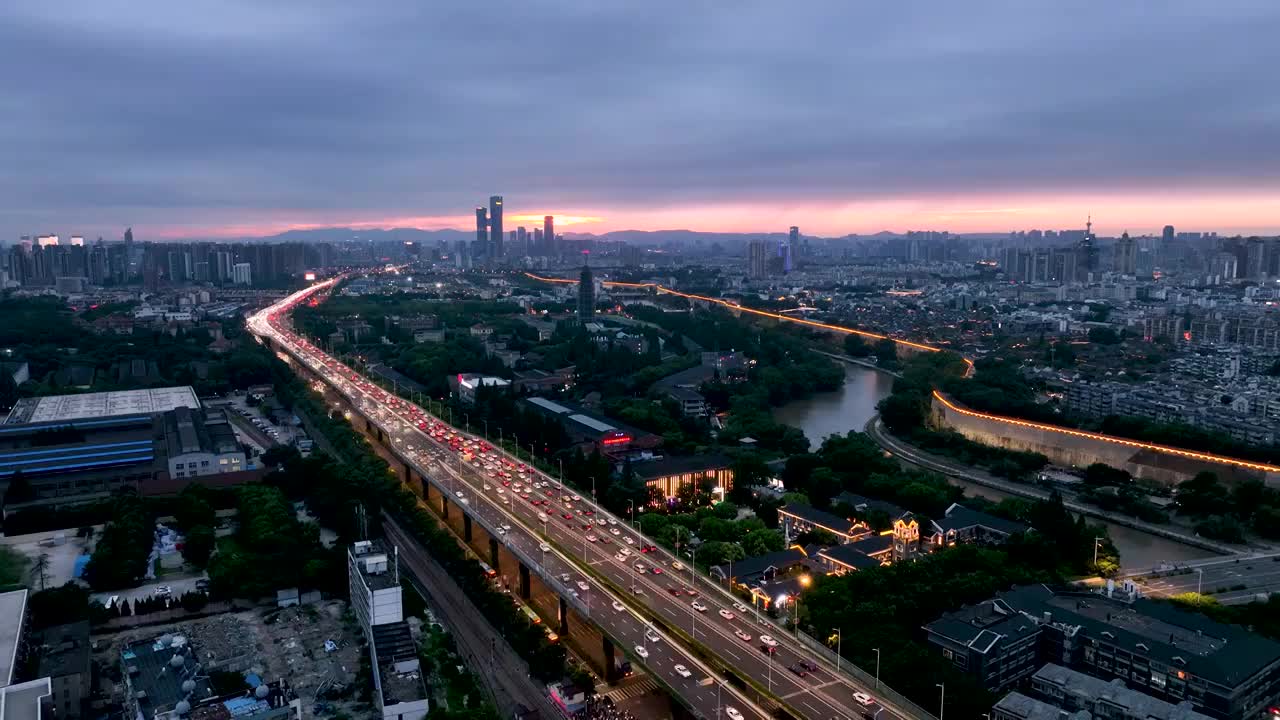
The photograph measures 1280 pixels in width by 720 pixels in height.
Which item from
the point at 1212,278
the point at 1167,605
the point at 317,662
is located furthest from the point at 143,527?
the point at 1212,278

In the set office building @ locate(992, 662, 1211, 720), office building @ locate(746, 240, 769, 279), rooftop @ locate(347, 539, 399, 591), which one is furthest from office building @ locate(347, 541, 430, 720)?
office building @ locate(746, 240, 769, 279)

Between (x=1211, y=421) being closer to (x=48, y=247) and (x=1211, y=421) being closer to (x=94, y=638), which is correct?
(x=94, y=638)

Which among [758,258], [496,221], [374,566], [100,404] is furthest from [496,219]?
[374,566]

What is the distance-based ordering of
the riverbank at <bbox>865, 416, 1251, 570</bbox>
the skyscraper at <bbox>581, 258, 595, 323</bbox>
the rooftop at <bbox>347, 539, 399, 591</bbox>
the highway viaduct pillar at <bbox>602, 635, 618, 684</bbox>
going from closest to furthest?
1. the highway viaduct pillar at <bbox>602, 635, 618, 684</bbox>
2. the rooftop at <bbox>347, 539, 399, 591</bbox>
3. the riverbank at <bbox>865, 416, 1251, 570</bbox>
4. the skyscraper at <bbox>581, 258, 595, 323</bbox>

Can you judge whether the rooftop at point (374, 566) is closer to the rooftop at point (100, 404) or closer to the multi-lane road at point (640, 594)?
the multi-lane road at point (640, 594)

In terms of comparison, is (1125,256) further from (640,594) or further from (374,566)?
(374,566)

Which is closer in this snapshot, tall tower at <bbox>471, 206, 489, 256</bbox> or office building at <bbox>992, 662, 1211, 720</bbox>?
office building at <bbox>992, 662, 1211, 720</bbox>

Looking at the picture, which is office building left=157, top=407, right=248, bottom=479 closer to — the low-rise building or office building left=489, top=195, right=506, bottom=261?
the low-rise building
